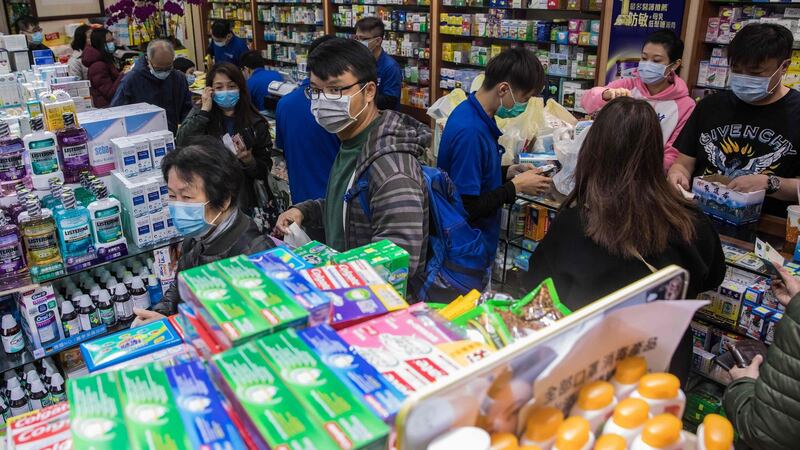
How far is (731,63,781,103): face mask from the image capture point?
2916 millimetres

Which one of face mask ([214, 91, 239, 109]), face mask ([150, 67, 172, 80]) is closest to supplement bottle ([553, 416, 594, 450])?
face mask ([214, 91, 239, 109])

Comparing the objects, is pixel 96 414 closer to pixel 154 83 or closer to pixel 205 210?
pixel 205 210

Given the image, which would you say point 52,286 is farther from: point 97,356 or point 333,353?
point 333,353

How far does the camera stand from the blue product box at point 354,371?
1002mm

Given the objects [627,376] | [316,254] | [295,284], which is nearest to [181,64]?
[316,254]

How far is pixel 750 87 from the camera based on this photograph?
295cm

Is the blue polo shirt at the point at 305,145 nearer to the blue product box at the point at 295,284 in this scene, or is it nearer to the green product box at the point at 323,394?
the blue product box at the point at 295,284

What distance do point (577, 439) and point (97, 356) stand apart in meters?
1.13

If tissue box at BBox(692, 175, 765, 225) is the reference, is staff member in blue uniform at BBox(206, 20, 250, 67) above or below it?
above

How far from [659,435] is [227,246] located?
1733 millimetres

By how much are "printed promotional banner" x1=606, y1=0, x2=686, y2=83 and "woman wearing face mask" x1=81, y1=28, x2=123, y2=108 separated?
521cm

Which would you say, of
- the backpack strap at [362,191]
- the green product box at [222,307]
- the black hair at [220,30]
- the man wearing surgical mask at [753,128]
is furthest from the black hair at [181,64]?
the green product box at [222,307]

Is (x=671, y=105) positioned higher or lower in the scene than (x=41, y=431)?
higher

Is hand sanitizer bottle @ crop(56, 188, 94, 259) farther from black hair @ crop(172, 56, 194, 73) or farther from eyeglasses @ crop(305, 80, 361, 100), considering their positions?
black hair @ crop(172, 56, 194, 73)
